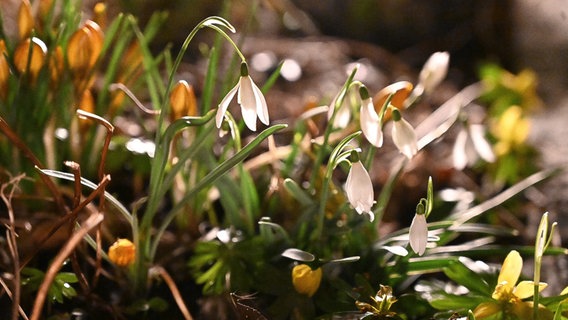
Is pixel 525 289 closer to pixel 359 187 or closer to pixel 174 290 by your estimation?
pixel 359 187

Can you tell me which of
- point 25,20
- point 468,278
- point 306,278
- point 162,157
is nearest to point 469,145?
point 468,278

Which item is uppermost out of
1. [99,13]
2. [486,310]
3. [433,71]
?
[99,13]

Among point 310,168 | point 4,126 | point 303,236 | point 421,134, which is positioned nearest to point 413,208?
point 421,134

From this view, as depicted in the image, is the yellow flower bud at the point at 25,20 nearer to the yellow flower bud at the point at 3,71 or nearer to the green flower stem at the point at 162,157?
the yellow flower bud at the point at 3,71

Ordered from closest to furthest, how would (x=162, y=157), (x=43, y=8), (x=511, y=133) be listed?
(x=162, y=157)
(x=43, y=8)
(x=511, y=133)

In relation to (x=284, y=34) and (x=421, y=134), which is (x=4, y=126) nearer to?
(x=421, y=134)

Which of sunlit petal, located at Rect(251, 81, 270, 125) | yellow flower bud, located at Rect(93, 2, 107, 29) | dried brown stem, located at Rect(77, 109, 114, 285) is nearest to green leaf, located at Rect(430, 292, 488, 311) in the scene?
sunlit petal, located at Rect(251, 81, 270, 125)
